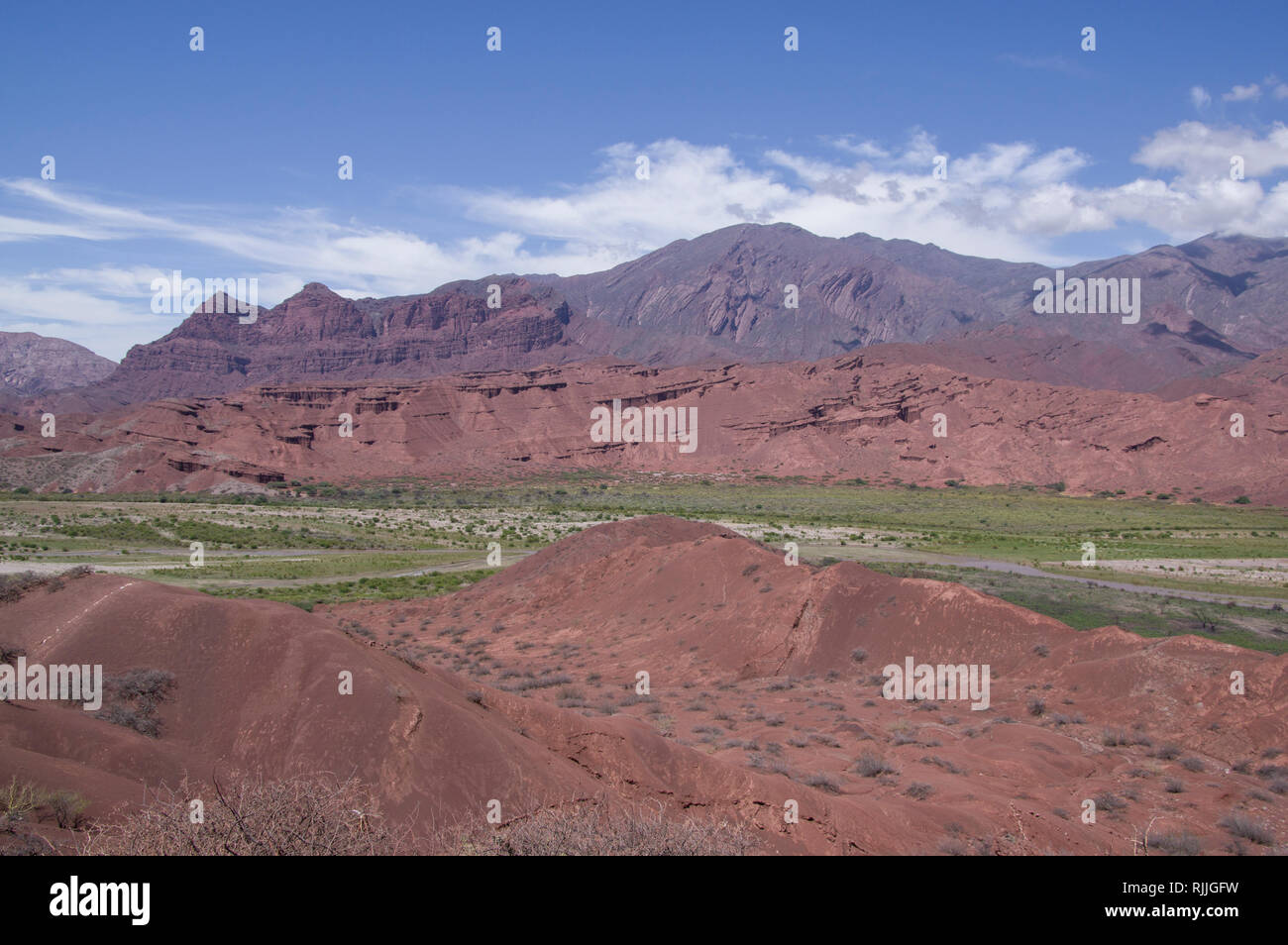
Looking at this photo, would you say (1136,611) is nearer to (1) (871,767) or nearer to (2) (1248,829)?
(2) (1248,829)

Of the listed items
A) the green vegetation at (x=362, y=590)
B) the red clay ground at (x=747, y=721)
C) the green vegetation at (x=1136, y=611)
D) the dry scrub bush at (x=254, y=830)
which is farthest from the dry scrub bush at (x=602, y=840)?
the green vegetation at (x=362, y=590)

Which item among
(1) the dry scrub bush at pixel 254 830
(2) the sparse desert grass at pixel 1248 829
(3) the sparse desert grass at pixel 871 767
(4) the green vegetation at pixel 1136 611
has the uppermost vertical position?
(1) the dry scrub bush at pixel 254 830

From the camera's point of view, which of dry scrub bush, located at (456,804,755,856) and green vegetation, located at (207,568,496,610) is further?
green vegetation, located at (207,568,496,610)

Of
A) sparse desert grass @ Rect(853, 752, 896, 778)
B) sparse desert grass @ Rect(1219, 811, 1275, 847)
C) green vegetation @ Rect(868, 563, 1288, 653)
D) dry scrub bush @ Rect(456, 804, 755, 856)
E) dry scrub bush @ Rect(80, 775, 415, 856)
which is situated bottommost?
green vegetation @ Rect(868, 563, 1288, 653)

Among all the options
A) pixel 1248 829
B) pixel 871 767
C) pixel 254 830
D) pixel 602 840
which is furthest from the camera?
pixel 871 767

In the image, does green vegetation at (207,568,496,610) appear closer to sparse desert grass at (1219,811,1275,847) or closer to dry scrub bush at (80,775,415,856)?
dry scrub bush at (80,775,415,856)

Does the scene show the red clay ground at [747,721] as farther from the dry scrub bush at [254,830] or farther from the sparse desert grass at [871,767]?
the dry scrub bush at [254,830]

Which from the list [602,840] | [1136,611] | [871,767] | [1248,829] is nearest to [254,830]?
[602,840]

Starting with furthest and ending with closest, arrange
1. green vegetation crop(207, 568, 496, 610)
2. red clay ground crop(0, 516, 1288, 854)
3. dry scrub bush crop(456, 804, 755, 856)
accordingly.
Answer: green vegetation crop(207, 568, 496, 610) → red clay ground crop(0, 516, 1288, 854) → dry scrub bush crop(456, 804, 755, 856)

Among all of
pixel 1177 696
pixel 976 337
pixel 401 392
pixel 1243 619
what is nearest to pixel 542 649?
pixel 1177 696

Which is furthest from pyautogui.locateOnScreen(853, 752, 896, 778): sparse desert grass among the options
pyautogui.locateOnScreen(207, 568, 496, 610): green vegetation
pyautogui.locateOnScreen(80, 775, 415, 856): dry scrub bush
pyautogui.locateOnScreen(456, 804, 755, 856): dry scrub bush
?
pyautogui.locateOnScreen(207, 568, 496, 610): green vegetation

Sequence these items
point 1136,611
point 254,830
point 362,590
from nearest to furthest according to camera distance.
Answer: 1. point 254,830
2. point 1136,611
3. point 362,590

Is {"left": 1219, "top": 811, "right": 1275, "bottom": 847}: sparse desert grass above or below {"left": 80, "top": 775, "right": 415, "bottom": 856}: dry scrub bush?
below
